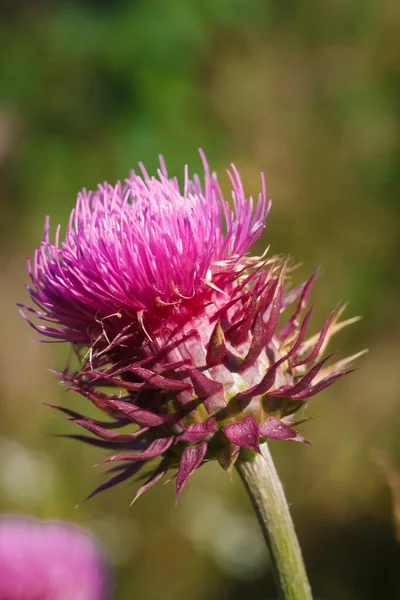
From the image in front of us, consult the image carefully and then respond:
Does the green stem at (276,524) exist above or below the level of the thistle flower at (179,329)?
below

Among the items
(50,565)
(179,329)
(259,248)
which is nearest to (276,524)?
(179,329)

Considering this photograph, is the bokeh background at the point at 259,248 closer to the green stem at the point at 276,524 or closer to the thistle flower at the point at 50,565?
the thistle flower at the point at 50,565

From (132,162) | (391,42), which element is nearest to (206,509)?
(132,162)

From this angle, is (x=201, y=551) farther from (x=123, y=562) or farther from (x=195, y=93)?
(x=195, y=93)

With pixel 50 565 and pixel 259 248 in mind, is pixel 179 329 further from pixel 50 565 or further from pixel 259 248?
pixel 259 248

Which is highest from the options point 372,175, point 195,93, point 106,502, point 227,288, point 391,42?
point 391,42

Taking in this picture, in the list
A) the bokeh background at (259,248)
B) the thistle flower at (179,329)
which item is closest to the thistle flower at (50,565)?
the thistle flower at (179,329)

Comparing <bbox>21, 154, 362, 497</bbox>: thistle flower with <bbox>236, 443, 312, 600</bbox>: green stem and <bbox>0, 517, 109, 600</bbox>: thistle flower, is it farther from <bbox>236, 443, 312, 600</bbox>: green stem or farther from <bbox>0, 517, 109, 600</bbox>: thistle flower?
<bbox>0, 517, 109, 600</bbox>: thistle flower
